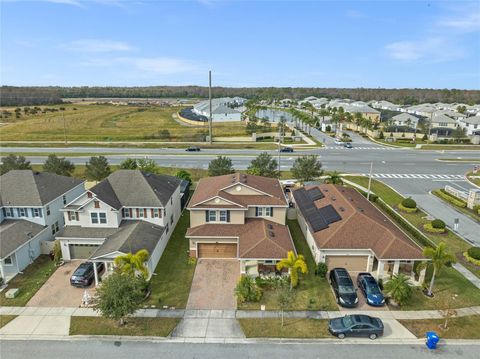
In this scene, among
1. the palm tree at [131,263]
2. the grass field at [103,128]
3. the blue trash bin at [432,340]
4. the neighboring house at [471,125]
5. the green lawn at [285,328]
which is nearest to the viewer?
the blue trash bin at [432,340]

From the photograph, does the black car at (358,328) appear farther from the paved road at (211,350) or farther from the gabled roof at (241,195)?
the gabled roof at (241,195)

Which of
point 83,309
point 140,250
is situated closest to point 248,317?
point 140,250

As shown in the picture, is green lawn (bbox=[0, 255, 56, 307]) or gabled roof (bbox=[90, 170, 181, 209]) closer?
green lawn (bbox=[0, 255, 56, 307])

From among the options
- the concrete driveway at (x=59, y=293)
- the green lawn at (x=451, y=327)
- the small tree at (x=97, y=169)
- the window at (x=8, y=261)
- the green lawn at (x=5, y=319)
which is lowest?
the green lawn at (x=5, y=319)

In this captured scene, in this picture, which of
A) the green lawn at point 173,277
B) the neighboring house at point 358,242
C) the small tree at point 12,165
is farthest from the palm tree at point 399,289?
the small tree at point 12,165

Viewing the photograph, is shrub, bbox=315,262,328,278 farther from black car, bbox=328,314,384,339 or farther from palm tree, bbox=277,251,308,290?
black car, bbox=328,314,384,339

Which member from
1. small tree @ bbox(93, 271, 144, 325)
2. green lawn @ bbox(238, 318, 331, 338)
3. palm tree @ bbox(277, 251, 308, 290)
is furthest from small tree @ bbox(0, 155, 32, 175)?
palm tree @ bbox(277, 251, 308, 290)

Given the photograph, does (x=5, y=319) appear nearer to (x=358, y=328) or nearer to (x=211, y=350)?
(x=211, y=350)
